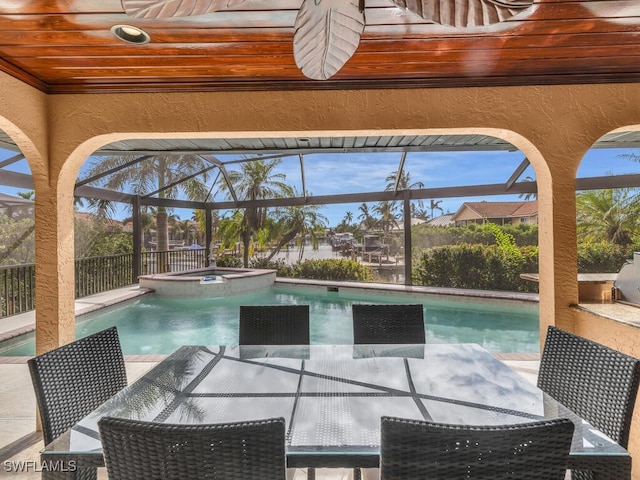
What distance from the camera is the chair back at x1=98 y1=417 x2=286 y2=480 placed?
0.94m

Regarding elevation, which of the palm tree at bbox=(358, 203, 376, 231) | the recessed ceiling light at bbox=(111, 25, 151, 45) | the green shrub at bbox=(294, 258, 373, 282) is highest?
the recessed ceiling light at bbox=(111, 25, 151, 45)

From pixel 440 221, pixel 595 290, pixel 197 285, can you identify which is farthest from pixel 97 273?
pixel 595 290

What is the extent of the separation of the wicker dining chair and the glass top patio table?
0.22 metres

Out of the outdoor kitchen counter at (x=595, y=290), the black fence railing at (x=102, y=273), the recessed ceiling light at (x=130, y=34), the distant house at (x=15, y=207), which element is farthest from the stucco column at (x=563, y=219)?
the distant house at (x=15, y=207)

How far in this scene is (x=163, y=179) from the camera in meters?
11.3

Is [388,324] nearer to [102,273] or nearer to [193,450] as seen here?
[193,450]

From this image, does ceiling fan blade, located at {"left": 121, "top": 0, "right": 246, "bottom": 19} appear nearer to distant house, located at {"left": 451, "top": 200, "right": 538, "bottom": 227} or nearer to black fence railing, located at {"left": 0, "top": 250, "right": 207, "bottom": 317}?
black fence railing, located at {"left": 0, "top": 250, "right": 207, "bottom": 317}

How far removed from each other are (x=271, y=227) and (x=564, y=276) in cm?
975

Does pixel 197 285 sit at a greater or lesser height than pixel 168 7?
lesser

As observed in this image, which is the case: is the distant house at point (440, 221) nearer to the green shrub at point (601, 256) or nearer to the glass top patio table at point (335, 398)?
the green shrub at point (601, 256)

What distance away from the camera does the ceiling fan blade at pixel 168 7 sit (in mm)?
1199

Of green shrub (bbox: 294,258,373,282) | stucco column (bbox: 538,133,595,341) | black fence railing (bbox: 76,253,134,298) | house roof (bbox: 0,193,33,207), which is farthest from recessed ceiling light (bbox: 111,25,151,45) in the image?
green shrub (bbox: 294,258,373,282)

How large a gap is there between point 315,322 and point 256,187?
20.2ft

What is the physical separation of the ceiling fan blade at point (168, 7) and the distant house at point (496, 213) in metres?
9.41
